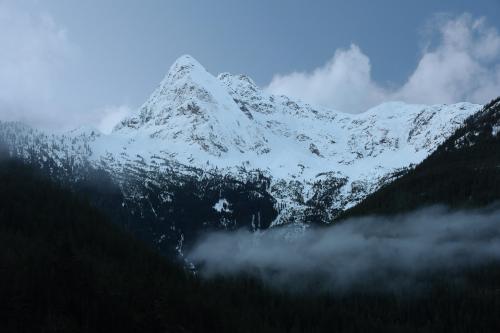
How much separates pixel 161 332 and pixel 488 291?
116142 millimetres

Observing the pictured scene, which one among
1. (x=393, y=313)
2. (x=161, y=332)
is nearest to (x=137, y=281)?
(x=161, y=332)

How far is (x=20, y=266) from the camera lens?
495ft

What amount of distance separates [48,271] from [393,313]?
106718 mm

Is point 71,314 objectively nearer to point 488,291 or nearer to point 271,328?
point 271,328

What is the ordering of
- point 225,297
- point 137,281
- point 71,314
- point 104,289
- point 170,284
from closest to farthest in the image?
1. point 71,314
2. point 104,289
3. point 137,281
4. point 170,284
5. point 225,297

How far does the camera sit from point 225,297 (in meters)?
194

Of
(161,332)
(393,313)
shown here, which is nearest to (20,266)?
(161,332)

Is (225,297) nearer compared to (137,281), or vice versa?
(137,281)

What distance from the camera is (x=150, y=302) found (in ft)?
404

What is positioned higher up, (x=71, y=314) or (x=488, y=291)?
(x=488, y=291)

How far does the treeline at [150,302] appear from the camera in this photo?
426ft

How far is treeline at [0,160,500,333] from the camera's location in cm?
12988

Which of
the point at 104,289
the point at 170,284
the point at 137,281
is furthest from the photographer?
the point at 170,284

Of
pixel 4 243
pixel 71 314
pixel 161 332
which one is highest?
pixel 4 243
